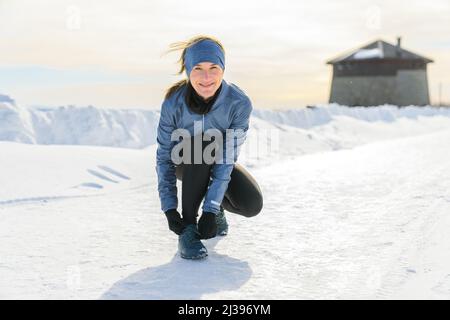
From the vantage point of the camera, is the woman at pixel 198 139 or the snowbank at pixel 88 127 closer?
the woman at pixel 198 139

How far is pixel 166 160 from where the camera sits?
2279 mm

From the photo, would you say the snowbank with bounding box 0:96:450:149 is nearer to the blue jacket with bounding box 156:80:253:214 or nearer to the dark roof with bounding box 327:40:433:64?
the blue jacket with bounding box 156:80:253:214

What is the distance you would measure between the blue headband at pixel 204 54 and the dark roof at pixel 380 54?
25.1m

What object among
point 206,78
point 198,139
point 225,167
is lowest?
point 225,167

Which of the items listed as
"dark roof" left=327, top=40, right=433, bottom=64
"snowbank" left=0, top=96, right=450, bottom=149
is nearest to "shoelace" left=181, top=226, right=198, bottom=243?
"snowbank" left=0, top=96, right=450, bottom=149

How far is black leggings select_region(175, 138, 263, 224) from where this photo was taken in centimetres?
219

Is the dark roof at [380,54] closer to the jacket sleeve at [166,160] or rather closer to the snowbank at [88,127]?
the snowbank at [88,127]

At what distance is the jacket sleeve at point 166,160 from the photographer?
2.21 m

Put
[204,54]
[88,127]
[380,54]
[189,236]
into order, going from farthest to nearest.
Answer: [380,54], [88,127], [189,236], [204,54]

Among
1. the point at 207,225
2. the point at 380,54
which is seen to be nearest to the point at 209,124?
the point at 207,225

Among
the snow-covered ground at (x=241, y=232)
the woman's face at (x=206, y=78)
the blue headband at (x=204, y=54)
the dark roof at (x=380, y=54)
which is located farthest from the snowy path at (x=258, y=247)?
the dark roof at (x=380, y=54)

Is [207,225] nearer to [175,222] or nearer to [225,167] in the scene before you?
[175,222]

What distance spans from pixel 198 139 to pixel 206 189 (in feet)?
0.76

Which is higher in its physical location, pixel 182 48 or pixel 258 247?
pixel 182 48
